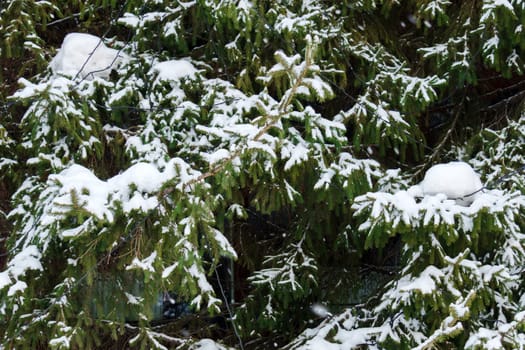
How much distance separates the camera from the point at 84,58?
445 centimetres

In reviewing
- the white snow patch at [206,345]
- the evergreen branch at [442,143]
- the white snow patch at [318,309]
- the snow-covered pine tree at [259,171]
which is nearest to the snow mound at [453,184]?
the snow-covered pine tree at [259,171]

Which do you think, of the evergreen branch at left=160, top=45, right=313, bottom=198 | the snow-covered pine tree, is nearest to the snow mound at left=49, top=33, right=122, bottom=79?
the snow-covered pine tree

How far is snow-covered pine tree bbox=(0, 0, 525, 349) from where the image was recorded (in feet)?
11.1

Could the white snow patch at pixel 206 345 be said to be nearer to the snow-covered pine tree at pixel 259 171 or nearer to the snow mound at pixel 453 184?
the snow-covered pine tree at pixel 259 171

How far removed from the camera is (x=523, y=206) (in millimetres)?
3961

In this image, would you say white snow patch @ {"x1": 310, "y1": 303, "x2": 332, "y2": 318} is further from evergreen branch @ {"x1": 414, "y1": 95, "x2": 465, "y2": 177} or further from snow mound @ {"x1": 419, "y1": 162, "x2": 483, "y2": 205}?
snow mound @ {"x1": 419, "y1": 162, "x2": 483, "y2": 205}

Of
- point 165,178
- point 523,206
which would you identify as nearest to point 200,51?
point 165,178

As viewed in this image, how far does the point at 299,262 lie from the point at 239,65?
1573 millimetres

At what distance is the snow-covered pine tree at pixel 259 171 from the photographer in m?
3.39

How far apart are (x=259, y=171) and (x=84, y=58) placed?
5.44ft

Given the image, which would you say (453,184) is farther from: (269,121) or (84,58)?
(84,58)

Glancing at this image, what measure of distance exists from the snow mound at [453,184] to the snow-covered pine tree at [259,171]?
0.38 feet

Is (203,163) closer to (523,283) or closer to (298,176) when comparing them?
(298,176)

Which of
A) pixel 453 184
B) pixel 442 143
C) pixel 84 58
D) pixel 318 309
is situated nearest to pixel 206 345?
pixel 318 309
